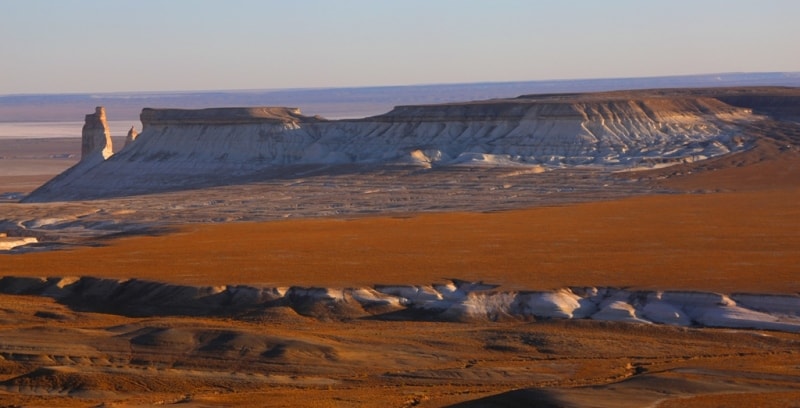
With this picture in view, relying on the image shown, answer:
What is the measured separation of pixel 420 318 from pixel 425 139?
4746 cm

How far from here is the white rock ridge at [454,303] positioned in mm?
33250

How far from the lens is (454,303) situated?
3516 cm

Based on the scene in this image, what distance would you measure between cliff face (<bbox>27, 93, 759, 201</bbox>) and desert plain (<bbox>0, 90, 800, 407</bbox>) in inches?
498

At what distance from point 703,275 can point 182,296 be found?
13.6 meters

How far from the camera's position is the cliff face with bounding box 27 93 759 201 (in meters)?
78.1

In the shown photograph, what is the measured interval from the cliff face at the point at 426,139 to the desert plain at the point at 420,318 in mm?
12648

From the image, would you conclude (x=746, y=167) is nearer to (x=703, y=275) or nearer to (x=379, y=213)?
(x=379, y=213)

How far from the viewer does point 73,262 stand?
43.4m

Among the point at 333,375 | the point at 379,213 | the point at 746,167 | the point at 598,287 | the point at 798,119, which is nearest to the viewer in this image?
the point at 333,375

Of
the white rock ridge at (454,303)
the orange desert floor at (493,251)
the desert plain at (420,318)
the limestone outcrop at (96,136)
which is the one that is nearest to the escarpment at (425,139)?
the limestone outcrop at (96,136)

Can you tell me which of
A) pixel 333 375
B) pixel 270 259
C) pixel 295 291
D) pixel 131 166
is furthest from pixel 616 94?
pixel 333 375

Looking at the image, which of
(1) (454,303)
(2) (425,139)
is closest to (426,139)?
(2) (425,139)

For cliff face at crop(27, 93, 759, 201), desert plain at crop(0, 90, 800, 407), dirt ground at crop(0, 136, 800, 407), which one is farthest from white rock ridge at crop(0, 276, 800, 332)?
cliff face at crop(27, 93, 759, 201)

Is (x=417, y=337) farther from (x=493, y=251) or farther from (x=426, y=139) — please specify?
(x=426, y=139)
